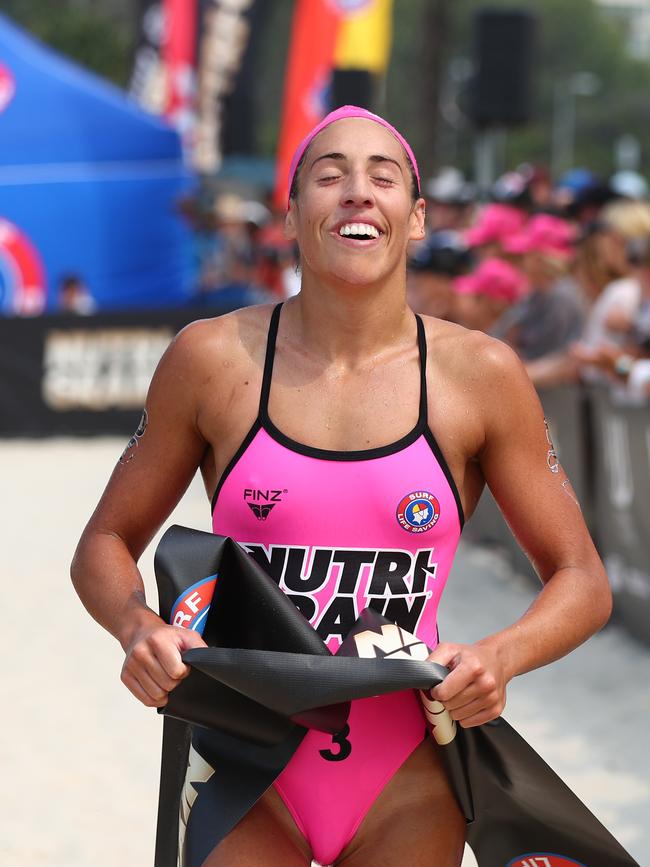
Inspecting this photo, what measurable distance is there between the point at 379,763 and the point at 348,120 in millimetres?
1117

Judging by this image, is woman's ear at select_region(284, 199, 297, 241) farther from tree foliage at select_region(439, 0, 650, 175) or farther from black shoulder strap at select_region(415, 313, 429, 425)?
tree foliage at select_region(439, 0, 650, 175)

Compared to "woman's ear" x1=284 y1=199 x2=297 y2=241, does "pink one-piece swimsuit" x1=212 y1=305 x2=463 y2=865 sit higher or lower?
lower

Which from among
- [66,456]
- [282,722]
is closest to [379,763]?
[282,722]

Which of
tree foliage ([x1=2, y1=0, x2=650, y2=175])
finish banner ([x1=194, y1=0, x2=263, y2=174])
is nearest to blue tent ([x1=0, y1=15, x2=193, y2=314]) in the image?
finish banner ([x1=194, y1=0, x2=263, y2=174])

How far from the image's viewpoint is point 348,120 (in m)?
2.42

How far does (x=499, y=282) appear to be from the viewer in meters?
8.55

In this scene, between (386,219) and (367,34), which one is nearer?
(386,219)

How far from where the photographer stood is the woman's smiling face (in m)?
2.33

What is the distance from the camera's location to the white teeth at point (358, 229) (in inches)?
91.4

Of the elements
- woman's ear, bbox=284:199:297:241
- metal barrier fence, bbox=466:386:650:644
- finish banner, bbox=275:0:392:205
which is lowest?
woman's ear, bbox=284:199:297:241

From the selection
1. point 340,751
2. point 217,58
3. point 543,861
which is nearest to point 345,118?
point 340,751

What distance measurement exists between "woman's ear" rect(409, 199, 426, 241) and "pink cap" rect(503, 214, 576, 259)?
5.67 m

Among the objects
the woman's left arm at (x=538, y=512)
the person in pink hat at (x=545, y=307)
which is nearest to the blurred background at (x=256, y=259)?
the person in pink hat at (x=545, y=307)

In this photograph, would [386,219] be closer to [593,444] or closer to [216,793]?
[216,793]
